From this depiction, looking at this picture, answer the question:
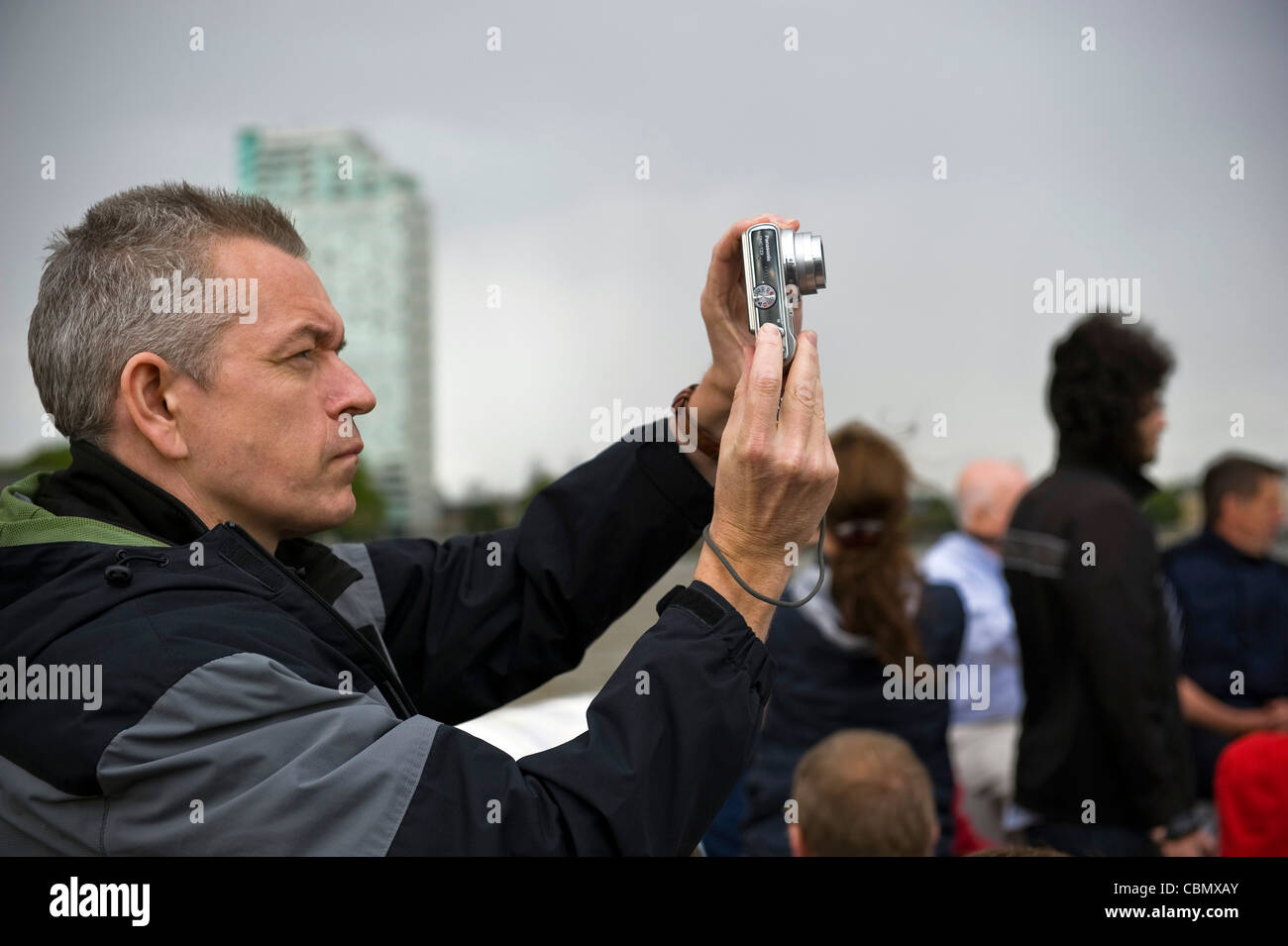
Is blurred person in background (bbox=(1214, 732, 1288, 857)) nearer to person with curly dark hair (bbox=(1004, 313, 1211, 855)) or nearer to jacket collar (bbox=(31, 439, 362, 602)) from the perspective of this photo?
person with curly dark hair (bbox=(1004, 313, 1211, 855))

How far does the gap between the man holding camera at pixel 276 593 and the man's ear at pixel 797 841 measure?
38.2 inches

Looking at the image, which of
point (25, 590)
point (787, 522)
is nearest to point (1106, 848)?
point (787, 522)

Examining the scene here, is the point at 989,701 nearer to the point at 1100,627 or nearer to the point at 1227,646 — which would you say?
the point at 1227,646

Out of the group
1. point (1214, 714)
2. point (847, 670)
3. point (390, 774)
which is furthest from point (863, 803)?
point (1214, 714)

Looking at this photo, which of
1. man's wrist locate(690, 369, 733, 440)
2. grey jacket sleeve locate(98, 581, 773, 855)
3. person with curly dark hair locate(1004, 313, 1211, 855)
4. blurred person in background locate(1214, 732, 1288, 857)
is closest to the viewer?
grey jacket sleeve locate(98, 581, 773, 855)

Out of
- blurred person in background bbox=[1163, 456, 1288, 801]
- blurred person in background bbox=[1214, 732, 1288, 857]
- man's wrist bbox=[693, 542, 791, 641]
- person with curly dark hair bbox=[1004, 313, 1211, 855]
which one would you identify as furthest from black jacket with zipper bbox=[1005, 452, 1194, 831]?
man's wrist bbox=[693, 542, 791, 641]

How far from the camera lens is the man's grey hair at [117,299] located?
1.57 metres

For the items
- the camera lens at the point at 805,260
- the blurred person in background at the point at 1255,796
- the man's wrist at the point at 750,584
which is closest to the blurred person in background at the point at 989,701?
the blurred person in background at the point at 1255,796

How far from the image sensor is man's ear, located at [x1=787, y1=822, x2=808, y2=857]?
100 inches

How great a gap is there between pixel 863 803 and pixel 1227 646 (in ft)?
7.02

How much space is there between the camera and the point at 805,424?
1.38 metres

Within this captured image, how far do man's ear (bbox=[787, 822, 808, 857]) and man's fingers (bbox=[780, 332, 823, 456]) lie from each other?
1.41 m
